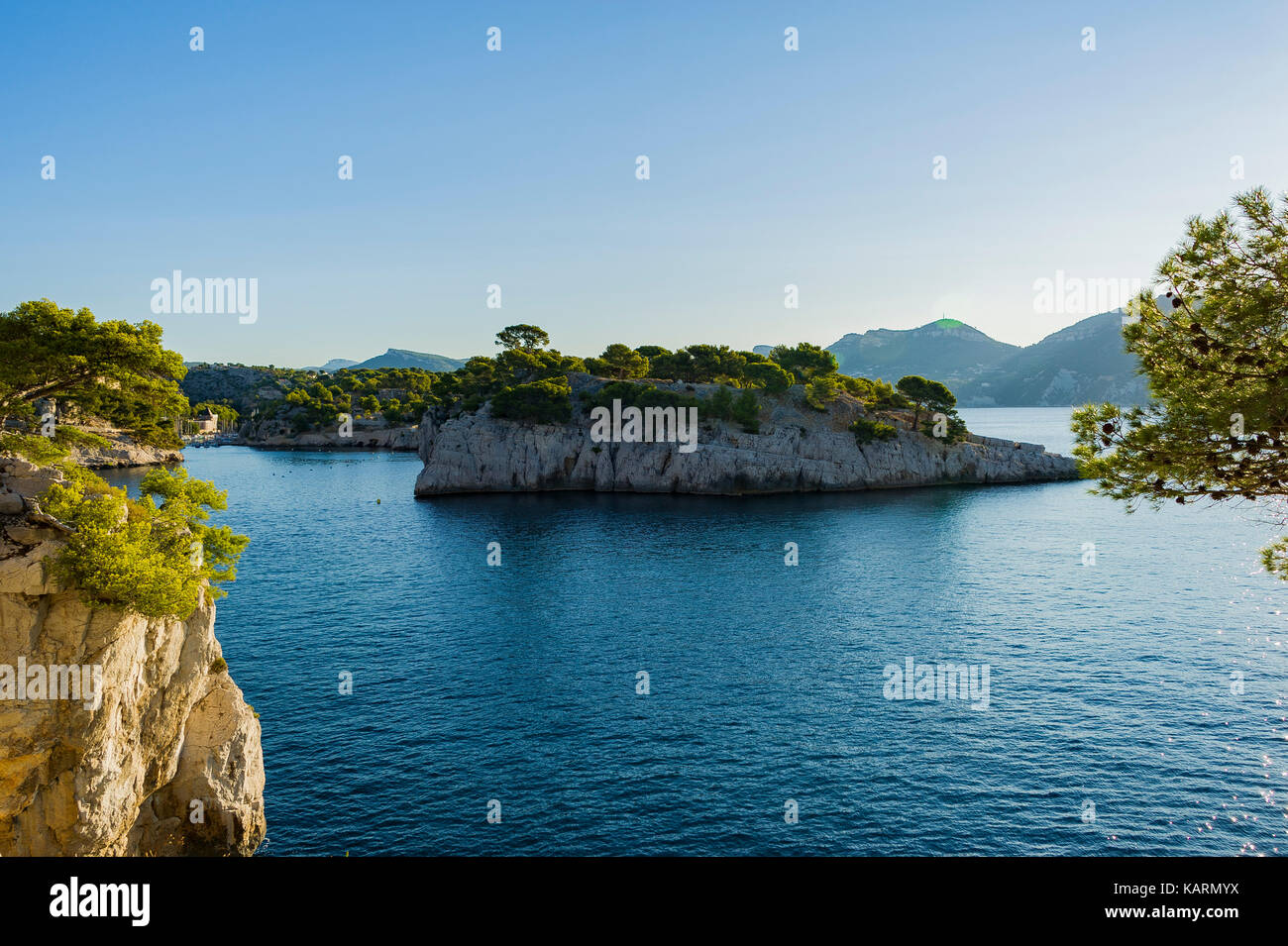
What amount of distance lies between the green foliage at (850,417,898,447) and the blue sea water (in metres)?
57.3

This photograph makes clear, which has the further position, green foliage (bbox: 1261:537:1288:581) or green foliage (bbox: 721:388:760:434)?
green foliage (bbox: 721:388:760:434)

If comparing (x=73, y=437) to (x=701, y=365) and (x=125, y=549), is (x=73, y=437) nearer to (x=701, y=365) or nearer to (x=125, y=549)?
(x=125, y=549)

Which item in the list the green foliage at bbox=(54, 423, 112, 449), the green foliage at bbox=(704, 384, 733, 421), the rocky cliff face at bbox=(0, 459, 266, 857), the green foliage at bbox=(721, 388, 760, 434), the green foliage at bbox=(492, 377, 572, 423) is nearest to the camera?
the rocky cliff face at bbox=(0, 459, 266, 857)

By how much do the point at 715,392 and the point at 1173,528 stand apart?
85.3 m

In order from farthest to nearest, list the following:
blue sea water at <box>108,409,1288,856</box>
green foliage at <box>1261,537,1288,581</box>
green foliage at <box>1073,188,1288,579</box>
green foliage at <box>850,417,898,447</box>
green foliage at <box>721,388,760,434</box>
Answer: green foliage at <box>850,417,898,447</box> → green foliage at <box>721,388,760,434</box> → blue sea water at <box>108,409,1288,856</box> → green foliage at <box>1261,537,1288,581</box> → green foliage at <box>1073,188,1288,579</box>

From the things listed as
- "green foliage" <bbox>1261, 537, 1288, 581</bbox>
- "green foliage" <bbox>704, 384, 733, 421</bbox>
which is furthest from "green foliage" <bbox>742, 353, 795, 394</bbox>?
"green foliage" <bbox>1261, 537, 1288, 581</bbox>

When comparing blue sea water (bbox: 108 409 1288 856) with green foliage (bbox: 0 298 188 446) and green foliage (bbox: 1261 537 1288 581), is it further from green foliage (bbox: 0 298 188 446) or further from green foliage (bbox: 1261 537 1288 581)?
green foliage (bbox: 0 298 188 446)

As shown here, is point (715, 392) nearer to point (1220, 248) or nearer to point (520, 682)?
point (520, 682)

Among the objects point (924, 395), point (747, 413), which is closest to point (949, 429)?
point (924, 395)

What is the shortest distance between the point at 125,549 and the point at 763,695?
3754 cm

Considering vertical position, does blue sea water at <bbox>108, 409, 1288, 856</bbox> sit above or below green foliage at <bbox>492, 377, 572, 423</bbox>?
below

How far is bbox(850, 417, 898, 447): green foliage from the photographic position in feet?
513

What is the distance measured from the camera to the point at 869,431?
15612 centimetres
